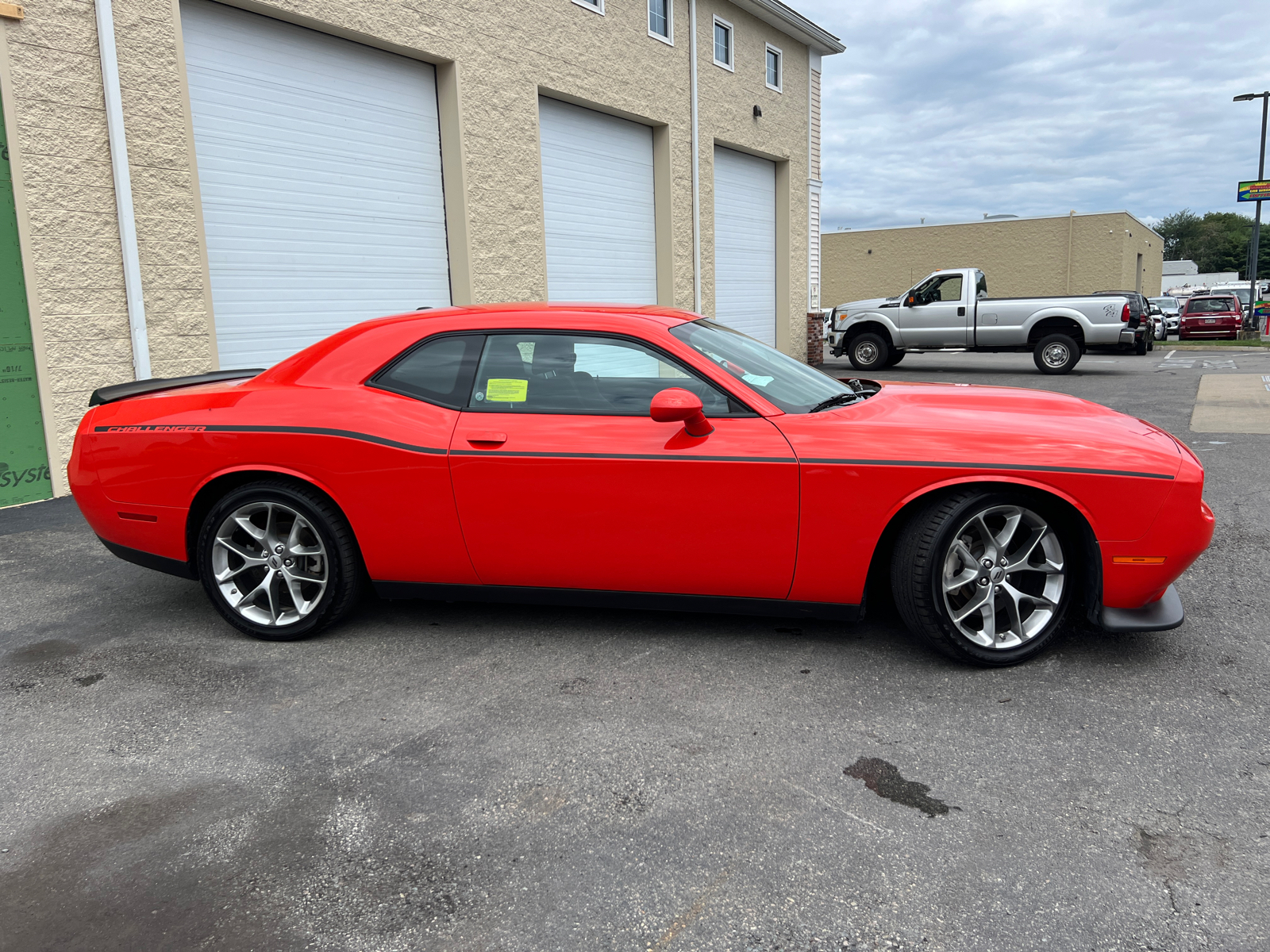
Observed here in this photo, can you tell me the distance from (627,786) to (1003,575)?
1.69 metres

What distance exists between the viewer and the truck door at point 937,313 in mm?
18312

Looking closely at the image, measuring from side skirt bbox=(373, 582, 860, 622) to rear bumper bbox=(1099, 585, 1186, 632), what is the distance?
923 millimetres

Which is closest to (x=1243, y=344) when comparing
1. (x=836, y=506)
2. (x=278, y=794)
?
(x=836, y=506)

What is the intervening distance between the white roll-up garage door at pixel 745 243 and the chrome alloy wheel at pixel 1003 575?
13591 mm

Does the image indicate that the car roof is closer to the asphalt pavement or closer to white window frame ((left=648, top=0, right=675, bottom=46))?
the asphalt pavement

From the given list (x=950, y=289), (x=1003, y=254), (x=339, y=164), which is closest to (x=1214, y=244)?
(x=1003, y=254)

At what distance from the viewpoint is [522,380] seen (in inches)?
151

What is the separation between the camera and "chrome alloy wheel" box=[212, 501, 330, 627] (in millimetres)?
3932

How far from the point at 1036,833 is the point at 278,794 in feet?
7.26

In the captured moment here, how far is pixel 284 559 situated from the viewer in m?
3.97

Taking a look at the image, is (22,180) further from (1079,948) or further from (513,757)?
(1079,948)

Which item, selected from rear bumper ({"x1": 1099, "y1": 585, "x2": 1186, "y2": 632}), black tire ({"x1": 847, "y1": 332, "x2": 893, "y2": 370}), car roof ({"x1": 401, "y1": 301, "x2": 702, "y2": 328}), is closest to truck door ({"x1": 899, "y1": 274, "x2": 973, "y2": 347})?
black tire ({"x1": 847, "y1": 332, "x2": 893, "y2": 370})

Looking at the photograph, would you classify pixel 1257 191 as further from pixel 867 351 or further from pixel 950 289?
pixel 867 351

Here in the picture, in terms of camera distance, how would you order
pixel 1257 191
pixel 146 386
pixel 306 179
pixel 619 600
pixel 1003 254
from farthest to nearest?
pixel 1003 254 < pixel 1257 191 < pixel 306 179 < pixel 146 386 < pixel 619 600
